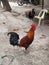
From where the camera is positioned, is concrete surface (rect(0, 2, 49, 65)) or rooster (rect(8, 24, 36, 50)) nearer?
concrete surface (rect(0, 2, 49, 65))

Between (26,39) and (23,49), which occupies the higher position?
(26,39)

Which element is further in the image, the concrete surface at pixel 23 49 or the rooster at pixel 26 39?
the rooster at pixel 26 39

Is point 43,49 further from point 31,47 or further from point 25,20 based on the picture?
point 25,20

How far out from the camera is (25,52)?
3857 millimetres

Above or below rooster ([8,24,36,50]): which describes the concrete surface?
below

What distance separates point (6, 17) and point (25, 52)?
312cm

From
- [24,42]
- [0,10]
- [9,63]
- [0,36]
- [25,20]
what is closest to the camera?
[9,63]

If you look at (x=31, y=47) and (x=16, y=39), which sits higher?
(x=16, y=39)

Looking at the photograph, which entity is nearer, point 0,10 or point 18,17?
Answer: point 18,17

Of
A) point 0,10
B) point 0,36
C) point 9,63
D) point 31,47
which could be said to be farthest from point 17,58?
point 0,10

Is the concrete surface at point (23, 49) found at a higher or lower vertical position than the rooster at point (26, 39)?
lower

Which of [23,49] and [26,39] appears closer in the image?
[26,39]

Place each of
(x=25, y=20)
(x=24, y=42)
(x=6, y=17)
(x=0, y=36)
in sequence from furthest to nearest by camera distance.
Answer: (x=6, y=17) → (x=25, y=20) → (x=0, y=36) → (x=24, y=42)

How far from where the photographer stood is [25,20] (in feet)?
20.7
